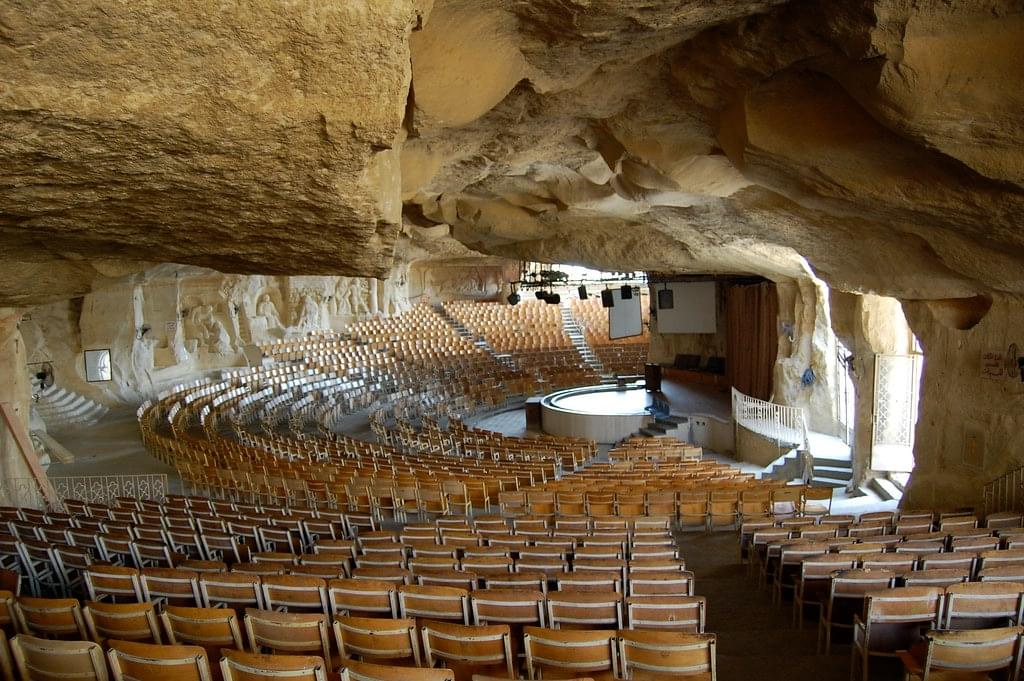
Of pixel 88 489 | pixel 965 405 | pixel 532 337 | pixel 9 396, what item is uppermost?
pixel 9 396

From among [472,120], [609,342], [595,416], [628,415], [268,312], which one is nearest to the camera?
[472,120]

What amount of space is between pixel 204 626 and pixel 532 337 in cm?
2800

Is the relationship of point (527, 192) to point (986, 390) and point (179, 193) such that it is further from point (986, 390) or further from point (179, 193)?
point (179, 193)

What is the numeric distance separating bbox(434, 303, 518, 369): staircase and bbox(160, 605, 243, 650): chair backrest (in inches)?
966

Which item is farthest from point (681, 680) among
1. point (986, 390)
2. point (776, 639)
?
point (986, 390)

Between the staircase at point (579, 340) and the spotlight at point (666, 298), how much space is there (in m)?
4.34

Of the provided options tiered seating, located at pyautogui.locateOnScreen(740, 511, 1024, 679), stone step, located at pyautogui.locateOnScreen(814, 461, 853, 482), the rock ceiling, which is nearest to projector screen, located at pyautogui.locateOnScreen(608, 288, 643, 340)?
stone step, located at pyautogui.locateOnScreen(814, 461, 853, 482)

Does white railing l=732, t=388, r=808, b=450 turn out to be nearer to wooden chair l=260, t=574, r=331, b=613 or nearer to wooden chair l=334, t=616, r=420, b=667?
wooden chair l=260, t=574, r=331, b=613

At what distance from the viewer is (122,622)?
4.62 m

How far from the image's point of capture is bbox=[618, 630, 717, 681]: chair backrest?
387 centimetres

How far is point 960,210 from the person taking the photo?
22.0ft

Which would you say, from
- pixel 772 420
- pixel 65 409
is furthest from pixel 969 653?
pixel 65 409

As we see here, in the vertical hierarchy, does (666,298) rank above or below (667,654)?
above

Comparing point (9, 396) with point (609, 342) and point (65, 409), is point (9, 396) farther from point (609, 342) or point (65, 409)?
point (609, 342)
